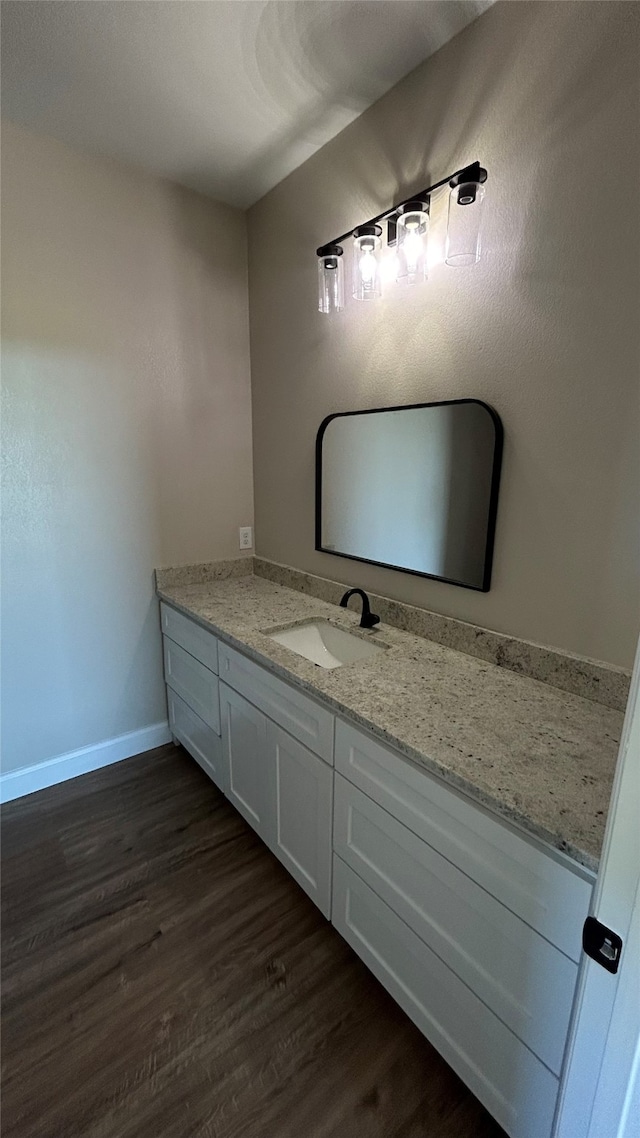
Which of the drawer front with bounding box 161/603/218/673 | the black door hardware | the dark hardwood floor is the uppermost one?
the black door hardware

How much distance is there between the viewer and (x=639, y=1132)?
58 centimetres

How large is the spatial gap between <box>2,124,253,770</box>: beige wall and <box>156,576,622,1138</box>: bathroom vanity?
31.0 inches

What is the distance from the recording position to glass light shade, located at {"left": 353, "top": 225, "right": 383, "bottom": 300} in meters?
1.59

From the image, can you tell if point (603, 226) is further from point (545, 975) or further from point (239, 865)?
point (239, 865)

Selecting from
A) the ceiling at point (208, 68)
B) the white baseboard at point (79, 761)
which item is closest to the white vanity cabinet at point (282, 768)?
the white baseboard at point (79, 761)

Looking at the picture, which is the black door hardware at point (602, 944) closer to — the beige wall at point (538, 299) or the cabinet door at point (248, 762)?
the beige wall at point (538, 299)

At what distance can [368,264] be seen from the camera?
163cm

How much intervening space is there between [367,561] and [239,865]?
123 cm

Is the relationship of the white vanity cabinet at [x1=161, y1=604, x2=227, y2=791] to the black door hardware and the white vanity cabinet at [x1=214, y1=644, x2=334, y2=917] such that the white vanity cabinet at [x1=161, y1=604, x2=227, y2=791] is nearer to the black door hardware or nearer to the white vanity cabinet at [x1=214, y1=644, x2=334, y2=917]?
the white vanity cabinet at [x1=214, y1=644, x2=334, y2=917]

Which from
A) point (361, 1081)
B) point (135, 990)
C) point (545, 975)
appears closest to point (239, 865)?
point (135, 990)

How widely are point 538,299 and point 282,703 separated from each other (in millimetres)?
1357

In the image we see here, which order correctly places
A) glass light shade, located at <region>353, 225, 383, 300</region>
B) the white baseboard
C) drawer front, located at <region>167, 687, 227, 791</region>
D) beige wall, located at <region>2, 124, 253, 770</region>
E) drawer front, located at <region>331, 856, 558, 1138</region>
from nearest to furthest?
drawer front, located at <region>331, 856, 558, 1138</region> < glass light shade, located at <region>353, 225, 383, 300</region> < beige wall, located at <region>2, 124, 253, 770</region> < drawer front, located at <region>167, 687, 227, 791</region> < the white baseboard

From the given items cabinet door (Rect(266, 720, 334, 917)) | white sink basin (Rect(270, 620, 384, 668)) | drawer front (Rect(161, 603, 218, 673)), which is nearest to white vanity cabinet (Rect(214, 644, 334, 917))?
cabinet door (Rect(266, 720, 334, 917))

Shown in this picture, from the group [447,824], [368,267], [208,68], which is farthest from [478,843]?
[208,68]
